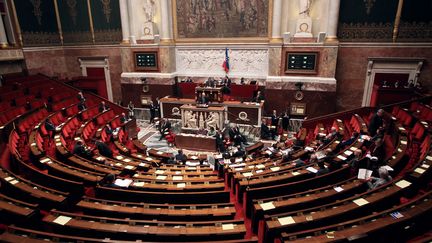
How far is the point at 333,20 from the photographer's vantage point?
12.7 m

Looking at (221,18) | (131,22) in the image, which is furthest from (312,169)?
(131,22)

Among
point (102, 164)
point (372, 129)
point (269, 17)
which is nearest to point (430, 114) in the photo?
point (372, 129)

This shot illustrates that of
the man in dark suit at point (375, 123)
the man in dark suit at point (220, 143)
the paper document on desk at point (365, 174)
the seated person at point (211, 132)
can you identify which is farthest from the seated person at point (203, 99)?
the paper document on desk at point (365, 174)

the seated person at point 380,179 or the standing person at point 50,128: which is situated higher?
the seated person at point 380,179

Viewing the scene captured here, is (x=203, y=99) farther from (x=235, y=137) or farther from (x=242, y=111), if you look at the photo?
(x=235, y=137)

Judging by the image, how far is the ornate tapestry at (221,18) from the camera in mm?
14305

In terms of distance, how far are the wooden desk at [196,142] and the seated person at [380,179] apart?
6.50 m

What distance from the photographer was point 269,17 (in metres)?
14.0

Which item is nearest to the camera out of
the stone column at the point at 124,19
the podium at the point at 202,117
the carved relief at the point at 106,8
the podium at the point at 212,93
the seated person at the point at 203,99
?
the podium at the point at 202,117

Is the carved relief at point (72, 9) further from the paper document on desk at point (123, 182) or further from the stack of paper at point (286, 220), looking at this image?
the stack of paper at point (286, 220)

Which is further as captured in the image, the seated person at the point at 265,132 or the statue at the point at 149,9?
the statue at the point at 149,9

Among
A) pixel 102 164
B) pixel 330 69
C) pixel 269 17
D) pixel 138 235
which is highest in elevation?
pixel 269 17

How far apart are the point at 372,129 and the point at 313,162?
315cm

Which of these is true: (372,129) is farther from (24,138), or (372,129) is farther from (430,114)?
(24,138)
